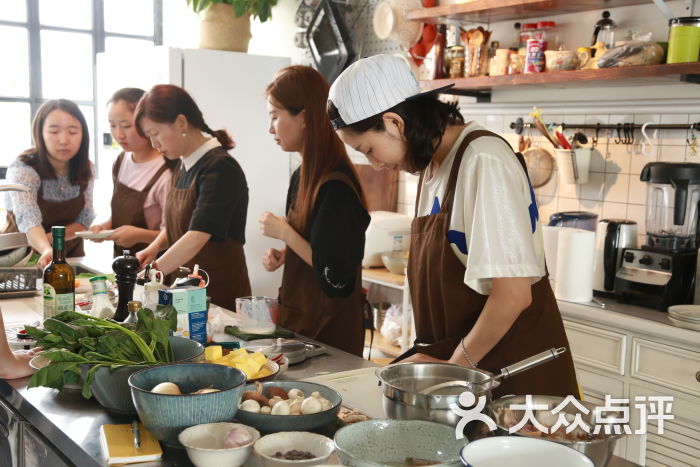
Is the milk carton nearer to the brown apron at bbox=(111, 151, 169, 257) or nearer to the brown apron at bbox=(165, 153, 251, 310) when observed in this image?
the brown apron at bbox=(165, 153, 251, 310)

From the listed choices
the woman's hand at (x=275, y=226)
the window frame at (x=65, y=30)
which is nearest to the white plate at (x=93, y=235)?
the woman's hand at (x=275, y=226)

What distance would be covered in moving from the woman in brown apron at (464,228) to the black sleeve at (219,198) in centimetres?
126

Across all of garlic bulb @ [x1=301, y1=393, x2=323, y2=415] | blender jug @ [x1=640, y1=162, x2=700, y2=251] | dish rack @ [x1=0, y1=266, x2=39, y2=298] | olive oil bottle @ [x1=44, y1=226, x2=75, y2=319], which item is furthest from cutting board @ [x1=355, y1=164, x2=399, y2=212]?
garlic bulb @ [x1=301, y1=393, x2=323, y2=415]

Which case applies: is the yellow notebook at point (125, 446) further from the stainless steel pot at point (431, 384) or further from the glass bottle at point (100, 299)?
the glass bottle at point (100, 299)

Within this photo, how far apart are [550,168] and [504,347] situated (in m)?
2.17

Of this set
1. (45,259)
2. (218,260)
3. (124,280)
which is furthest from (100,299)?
(45,259)

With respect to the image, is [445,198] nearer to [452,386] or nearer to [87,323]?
[452,386]

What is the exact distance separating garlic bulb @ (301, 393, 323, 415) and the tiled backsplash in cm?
250

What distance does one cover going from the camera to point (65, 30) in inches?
247

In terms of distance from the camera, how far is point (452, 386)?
1.46 metres

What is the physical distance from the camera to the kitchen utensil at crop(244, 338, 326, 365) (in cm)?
203

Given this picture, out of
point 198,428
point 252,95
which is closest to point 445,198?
point 198,428

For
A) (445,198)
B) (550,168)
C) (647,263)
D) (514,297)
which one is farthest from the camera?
(550,168)

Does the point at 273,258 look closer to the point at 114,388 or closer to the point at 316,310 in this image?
the point at 316,310
